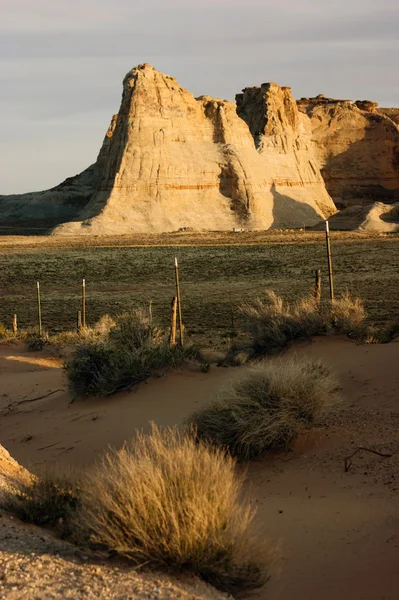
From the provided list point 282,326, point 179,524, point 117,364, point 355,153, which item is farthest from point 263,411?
point 355,153

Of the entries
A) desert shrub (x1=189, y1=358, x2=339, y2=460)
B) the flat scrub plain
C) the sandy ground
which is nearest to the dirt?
the sandy ground

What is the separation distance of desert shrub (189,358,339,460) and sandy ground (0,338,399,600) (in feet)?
0.63

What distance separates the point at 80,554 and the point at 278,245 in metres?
49.9

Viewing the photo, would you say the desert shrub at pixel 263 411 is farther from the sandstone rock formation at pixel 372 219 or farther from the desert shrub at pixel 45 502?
the sandstone rock formation at pixel 372 219

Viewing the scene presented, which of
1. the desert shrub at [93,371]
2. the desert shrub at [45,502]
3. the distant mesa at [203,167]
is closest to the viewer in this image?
the desert shrub at [45,502]

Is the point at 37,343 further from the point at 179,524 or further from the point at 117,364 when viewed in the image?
the point at 179,524

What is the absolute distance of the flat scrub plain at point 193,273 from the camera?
27.1 m

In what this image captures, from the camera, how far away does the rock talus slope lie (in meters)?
69.6

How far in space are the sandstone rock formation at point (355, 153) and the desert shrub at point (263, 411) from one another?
86.5 m

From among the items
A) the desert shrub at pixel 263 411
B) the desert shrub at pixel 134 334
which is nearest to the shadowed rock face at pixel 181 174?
the desert shrub at pixel 134 334

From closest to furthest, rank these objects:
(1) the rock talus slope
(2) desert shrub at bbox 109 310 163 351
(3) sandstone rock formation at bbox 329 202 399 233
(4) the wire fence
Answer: (2) desert shrub at bbox 109 310 163 351 → (4) the wire fence → (3) sandstone rock formation at bbox 329 202 399 233 → (1) the rock talus slope

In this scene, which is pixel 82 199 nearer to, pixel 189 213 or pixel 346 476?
pixel 189 213

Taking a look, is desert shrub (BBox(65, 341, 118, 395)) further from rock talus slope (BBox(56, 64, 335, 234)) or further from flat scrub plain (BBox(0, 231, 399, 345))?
rock talus slope (BBox(56, 64, 335, 234))

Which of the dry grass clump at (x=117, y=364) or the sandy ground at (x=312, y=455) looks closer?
the sandy ground at (x=312, y=455)
